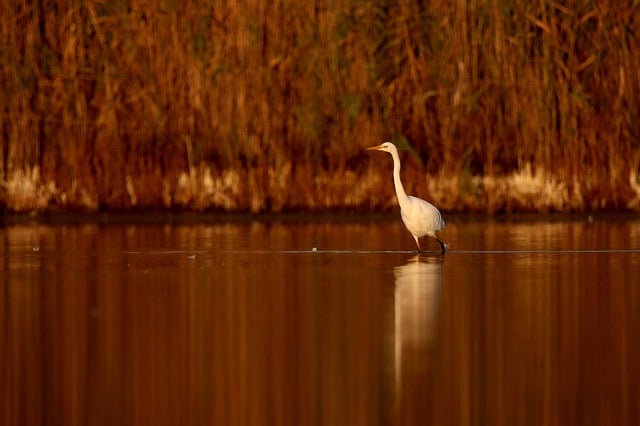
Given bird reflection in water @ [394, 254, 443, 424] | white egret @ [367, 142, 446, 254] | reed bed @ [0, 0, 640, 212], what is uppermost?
reed bed @ [0, 0, 640, 212]

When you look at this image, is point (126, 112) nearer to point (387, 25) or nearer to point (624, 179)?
point (387, 25)

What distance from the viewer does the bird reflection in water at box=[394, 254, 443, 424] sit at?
6852 mm

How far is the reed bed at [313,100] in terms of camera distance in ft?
58.0

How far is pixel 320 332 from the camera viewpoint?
880 cm

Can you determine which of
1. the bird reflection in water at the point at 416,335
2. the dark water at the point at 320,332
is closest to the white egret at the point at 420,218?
the dark water at the point at 320,332

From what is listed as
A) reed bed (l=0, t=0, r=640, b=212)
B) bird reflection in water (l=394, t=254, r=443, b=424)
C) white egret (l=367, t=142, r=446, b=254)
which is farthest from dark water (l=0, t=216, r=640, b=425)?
reed bed (l=0, t=0, r=640, b=212)

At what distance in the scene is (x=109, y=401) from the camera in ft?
22.6

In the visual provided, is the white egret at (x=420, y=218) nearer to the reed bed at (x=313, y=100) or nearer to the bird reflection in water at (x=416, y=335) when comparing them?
the bird reflection in water at (x=416, y=335)

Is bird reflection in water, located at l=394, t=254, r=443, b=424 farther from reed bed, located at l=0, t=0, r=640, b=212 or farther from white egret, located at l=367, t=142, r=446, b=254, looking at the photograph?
reed bed, located at l=0, t=0, r=640, b=212

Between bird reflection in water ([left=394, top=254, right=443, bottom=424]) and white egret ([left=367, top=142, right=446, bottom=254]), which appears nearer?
bird reflection in water ([left=394, top=254, right=443, bottom=424])

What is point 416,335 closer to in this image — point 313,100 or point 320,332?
point 320,332

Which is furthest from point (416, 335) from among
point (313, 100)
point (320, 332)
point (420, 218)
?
point (313, 100)

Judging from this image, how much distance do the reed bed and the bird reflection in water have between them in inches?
191

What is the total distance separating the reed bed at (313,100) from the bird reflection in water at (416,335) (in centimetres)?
485
